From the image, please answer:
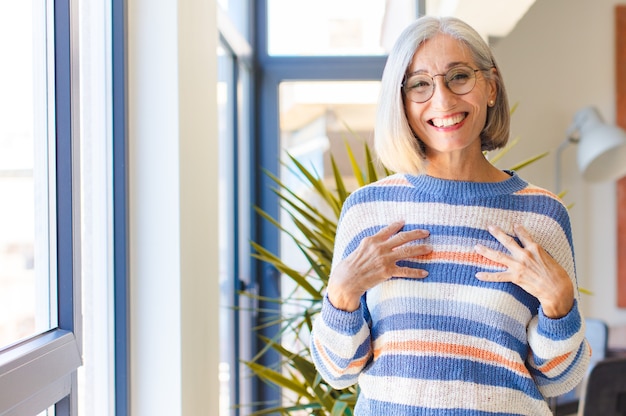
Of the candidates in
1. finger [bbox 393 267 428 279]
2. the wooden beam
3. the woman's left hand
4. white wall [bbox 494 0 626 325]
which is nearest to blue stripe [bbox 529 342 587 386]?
the woman's left hand

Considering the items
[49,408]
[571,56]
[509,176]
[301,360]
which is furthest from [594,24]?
[49,408]

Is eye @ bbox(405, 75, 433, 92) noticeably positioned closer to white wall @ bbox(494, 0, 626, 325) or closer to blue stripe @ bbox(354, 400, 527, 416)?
blue stripe @ bbox(354, 400, 527, 416)

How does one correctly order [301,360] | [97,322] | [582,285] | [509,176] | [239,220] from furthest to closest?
[582,285] < [239,220] < [301,360] < [97,322] < [509,176]

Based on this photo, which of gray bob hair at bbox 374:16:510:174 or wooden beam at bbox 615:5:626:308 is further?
wooden beam at bbox 615:5:626:308

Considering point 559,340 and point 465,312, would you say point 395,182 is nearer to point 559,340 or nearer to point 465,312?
point 465,312

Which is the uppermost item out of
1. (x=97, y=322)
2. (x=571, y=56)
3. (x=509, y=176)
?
(x=571, y=56)

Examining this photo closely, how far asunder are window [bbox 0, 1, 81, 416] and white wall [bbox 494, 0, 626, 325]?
305 centimetres

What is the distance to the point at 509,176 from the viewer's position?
140 centimetres

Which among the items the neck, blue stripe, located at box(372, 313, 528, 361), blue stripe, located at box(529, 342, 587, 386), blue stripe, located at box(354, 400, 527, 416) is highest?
the neck

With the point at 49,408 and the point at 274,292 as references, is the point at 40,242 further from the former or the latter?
the point at 274,292

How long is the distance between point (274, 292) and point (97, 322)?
229 centimetres

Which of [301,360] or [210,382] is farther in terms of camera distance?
[301,360]

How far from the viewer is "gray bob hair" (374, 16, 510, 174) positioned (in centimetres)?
132

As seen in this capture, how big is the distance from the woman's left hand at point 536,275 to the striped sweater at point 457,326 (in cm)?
2
